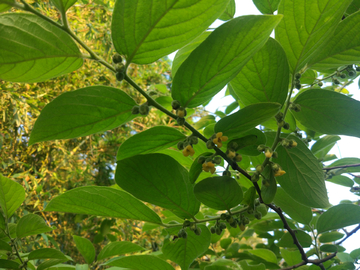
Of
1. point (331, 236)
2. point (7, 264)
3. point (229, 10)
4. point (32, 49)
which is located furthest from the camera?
point (331, 236)

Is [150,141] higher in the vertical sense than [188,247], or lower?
higher

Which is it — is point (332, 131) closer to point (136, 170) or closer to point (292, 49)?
point (292, 49)

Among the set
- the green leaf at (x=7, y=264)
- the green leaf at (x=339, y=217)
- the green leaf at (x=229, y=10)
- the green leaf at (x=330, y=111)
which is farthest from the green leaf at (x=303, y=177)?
the green leaf at (x=7, y=264)

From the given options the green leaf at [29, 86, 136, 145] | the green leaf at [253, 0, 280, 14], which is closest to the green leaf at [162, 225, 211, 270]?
the green leaf at [29, 86, 136, 145]

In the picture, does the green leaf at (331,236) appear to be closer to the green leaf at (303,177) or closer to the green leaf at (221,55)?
the green leaf at (303,177)

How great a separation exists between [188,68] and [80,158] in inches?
136

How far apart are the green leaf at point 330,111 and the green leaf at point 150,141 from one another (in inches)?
10.9

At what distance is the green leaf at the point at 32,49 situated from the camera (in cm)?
36

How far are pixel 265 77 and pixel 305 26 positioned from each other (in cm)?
10

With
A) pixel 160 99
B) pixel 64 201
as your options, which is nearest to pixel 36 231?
pixel 64 201

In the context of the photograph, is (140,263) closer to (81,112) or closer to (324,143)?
(81,112)

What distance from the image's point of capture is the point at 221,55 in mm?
391

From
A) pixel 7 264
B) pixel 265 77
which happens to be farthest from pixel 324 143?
pixel 7 264

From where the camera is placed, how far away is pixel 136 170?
0.50 meters
